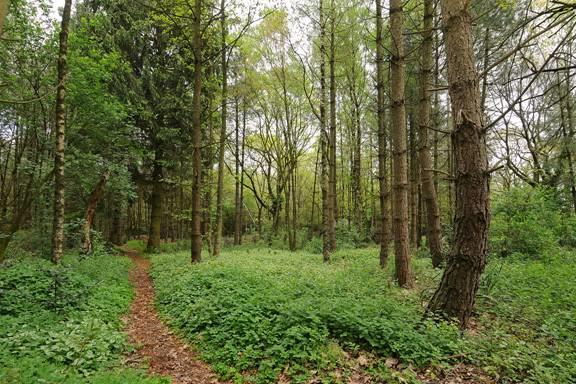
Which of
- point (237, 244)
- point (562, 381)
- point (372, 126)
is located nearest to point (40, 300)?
point (562, 381)

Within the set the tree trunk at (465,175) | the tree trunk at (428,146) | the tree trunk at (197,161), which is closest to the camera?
the tree trunk at (465,175)

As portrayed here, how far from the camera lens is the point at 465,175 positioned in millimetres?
4469

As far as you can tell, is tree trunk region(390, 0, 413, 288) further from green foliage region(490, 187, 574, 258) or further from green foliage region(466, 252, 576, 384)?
green foliage region(490, 187, 574, 258)

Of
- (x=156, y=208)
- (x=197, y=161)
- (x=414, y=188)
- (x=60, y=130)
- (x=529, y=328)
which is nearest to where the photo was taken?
(x=529, y=328)

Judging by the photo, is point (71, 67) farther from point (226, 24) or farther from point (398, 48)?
point (398, 48)

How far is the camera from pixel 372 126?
893 inches

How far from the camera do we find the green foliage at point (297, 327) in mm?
4035

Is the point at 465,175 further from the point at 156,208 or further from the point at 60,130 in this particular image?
the point at 156,208

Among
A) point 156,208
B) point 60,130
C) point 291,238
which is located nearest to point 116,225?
point 156,208

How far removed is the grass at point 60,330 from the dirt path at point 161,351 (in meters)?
0.28

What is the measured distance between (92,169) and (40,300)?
9.24 m

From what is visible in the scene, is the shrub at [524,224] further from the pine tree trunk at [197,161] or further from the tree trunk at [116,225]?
the tree trunk at [116,225]

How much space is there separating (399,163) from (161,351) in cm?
615

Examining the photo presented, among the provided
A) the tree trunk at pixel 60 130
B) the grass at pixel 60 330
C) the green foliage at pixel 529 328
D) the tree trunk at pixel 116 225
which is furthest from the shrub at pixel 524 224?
the tree trunk at pixel 116 225
